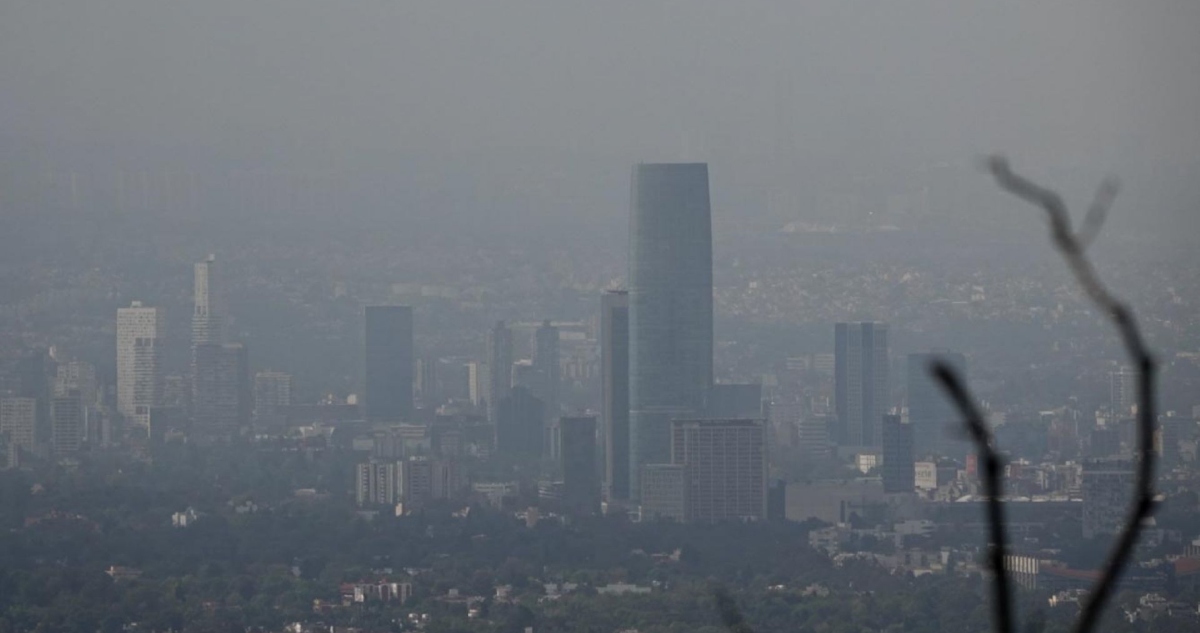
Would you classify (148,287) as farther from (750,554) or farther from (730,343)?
(750,554)

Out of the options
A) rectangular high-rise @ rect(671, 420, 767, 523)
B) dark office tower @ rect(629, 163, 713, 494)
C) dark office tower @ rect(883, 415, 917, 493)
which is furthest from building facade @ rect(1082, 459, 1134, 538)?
dark office tower @ rect(629, 163, 713, 494)

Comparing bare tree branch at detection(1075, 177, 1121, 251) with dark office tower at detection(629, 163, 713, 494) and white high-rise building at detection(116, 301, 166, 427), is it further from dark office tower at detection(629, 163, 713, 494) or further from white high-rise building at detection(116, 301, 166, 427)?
dark office tower at detection(629, 163, 713, 494)

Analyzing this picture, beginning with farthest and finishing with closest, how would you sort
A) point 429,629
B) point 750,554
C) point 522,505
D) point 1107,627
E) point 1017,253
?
point 522,505, point 750,554, point 1017,253, point 429,629, point 1107,627

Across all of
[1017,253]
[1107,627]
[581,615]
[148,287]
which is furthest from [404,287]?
[1107,627]

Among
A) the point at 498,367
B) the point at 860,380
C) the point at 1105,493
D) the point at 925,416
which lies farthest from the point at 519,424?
the point at 1105,493

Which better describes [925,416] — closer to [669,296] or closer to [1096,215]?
[669,296]

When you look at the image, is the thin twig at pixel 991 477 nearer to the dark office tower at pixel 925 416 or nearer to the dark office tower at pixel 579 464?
the dark office tower at pixel 925 416

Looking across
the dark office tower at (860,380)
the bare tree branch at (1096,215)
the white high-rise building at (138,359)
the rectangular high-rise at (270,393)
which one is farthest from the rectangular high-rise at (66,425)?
the bare tree branch at (1096,215)
